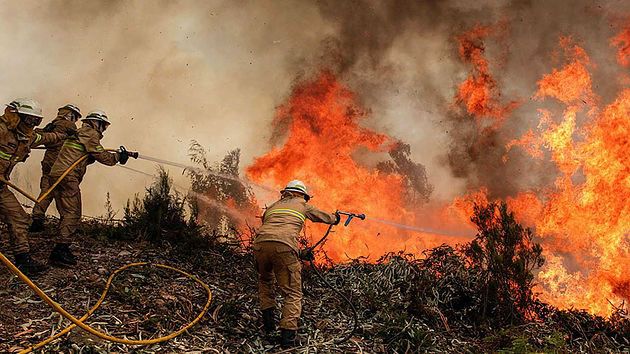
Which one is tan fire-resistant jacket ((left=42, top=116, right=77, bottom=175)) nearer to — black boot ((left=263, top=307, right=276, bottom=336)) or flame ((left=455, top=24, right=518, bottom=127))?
black boot ((left=263, top=307, right=276, bottom=336))

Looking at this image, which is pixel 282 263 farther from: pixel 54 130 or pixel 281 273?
pixel 54 130

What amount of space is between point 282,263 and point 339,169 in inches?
314

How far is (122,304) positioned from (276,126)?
9.88 metres

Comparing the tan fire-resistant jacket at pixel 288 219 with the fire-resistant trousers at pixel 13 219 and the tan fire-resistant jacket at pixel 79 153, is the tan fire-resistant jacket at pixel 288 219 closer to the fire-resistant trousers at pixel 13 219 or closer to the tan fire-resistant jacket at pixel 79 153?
the tan fire-resistant jacket at pixel 79 153

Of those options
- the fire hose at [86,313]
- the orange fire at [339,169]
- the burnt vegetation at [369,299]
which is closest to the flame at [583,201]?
the burnt vegetation at [369,299]

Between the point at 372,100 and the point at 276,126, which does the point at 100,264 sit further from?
the point at 372,100

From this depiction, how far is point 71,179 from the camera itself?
7.10 m

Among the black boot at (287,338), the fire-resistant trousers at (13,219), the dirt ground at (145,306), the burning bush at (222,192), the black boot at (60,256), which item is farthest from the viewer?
the burning bush at (222,192)

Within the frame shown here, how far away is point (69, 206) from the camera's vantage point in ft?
23.1

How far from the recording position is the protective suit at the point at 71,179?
6844 millimetres

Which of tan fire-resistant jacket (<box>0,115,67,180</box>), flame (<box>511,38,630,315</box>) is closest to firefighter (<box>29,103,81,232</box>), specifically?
tan fire-resistant jacket (<box>0,115,67,180</box>)

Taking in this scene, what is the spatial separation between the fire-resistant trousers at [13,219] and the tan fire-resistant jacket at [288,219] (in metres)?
3.23

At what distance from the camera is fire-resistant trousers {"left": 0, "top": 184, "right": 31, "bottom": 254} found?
620 centimetres

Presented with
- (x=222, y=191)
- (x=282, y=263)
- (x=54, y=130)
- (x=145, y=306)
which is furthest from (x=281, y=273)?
(x=222, y=191)
